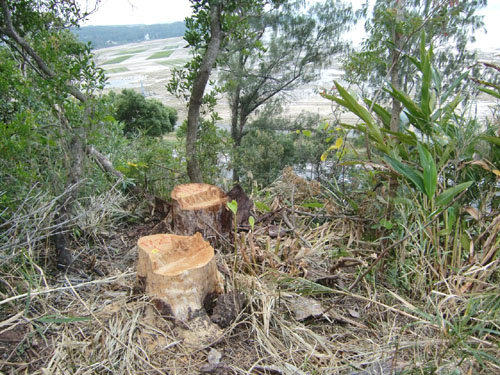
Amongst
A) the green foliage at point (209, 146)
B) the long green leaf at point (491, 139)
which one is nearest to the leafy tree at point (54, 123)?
the green foliage at point (209, 146)

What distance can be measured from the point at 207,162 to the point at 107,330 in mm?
2164

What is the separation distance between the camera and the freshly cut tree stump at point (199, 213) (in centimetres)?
226

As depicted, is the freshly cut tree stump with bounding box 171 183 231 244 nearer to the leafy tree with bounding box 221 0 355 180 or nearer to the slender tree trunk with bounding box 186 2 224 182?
the slender tree trunk with bounding box 186 2 224 182

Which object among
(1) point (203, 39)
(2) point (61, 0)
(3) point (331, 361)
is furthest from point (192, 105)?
(3) point (331, 361)

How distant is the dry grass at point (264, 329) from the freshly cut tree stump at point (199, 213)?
0.77ft

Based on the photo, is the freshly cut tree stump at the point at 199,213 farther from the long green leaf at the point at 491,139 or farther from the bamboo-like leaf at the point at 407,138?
the long green leaf at the point at 491,139

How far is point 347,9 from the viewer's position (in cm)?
1452

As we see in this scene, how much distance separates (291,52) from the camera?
15.0 metres

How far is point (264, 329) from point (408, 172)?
107 centimetres

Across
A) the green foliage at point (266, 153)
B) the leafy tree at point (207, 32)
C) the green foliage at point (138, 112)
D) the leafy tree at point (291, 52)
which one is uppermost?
the leafy tree at point (207, 32)

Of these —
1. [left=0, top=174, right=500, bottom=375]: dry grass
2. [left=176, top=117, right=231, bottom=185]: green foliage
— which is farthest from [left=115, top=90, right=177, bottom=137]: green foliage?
[left=0, top=174, right=500, bottom=375]: dry grass

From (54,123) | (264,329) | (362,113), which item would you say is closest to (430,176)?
(362,113)

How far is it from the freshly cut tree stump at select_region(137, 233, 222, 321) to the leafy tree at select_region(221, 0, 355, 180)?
12.8m

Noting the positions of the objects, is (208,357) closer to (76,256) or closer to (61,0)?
(76,256)
